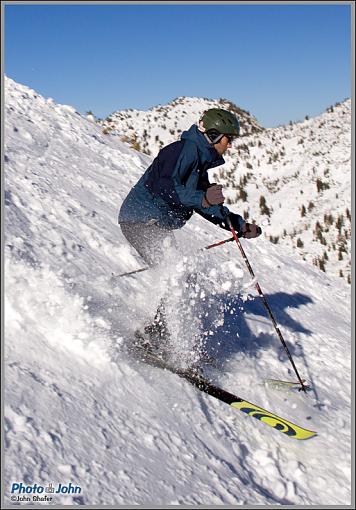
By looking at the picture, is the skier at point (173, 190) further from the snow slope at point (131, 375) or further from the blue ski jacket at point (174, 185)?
the snow slope at point (131, 375)

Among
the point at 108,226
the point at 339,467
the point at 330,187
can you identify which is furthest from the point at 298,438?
the point at 330,187

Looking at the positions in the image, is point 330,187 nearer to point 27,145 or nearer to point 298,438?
point 27,145

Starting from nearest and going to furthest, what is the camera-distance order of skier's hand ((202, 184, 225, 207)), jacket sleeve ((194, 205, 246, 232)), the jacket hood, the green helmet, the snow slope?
1. the snow slope
2. skier's hand ((202, 184, 225, 207))
3. the jacket hood
4. the green helmet
5. jacket sleeve ((194, 205, 246, 232))

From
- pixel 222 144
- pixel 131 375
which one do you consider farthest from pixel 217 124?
pixel 131 375

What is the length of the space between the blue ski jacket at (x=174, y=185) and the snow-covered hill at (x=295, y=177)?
10.0 m

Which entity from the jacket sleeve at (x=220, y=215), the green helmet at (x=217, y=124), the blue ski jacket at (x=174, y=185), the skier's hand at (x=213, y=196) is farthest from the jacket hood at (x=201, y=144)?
the jacket sleeve at (x=220, y=215)

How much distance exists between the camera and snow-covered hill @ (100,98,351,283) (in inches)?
669

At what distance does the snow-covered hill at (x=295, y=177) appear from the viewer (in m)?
17.0

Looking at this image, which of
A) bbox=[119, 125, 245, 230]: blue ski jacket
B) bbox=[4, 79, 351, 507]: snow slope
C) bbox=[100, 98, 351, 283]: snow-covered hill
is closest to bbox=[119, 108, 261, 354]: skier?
bbox=[119, 125, 245, 230]: blue ski jacket

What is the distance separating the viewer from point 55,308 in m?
4.52

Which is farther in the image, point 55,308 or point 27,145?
point 27,145

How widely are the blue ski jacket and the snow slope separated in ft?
1.98

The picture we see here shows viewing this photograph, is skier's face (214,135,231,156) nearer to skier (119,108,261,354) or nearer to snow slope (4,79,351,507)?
skier (119,108,261,354)

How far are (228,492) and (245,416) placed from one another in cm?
125
